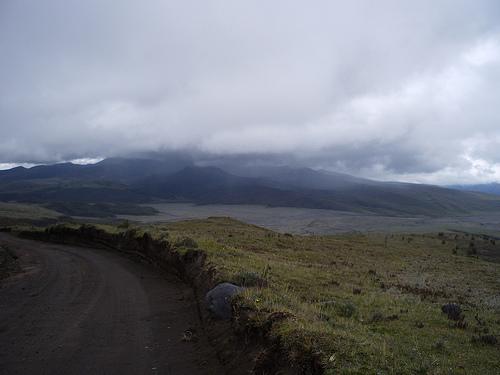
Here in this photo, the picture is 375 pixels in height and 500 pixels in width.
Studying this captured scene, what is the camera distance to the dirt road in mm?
9108

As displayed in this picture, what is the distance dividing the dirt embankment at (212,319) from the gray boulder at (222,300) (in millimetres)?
261

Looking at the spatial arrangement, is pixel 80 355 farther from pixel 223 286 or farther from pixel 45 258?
pixel 45 258

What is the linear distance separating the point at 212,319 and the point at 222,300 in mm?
647

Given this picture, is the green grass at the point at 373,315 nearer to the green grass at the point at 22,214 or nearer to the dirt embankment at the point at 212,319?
the dirt embankment at the point at 212,319

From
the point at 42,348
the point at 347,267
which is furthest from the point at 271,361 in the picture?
the point at 347,267

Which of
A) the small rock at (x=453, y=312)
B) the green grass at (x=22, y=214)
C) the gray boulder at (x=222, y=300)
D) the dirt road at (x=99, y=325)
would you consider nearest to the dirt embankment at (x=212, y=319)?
the gray boulder at (x=222, y=300)

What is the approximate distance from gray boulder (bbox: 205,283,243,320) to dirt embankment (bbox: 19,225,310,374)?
10.3 inches

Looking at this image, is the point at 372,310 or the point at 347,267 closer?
the point at 372,310

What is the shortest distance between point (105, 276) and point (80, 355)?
10.0 meters

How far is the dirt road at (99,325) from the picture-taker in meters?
9.11

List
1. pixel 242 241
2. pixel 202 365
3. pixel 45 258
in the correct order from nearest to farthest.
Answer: pixel 202 365 → pixel 45 258 → pixel 242 241

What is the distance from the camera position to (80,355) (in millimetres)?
9453

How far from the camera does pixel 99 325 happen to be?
459 inches

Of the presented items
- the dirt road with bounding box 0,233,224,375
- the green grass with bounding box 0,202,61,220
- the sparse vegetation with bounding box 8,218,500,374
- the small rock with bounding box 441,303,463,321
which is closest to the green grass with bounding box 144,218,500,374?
the sparse vegetation with bounding box 8,218,500,374
